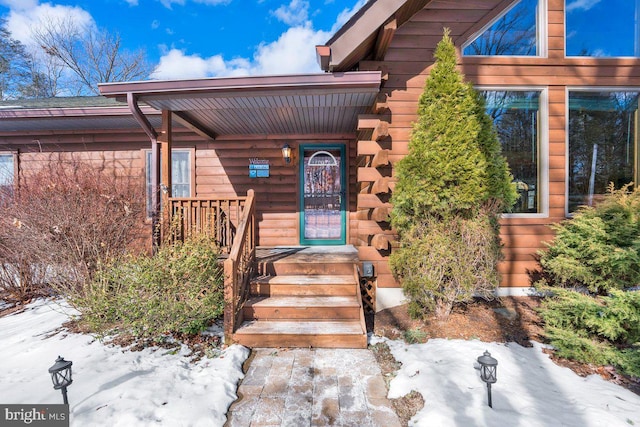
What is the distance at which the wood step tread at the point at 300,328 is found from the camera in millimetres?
2959

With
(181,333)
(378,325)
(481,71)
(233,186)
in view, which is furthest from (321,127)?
(181,333)

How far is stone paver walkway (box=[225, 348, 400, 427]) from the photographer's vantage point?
200cm

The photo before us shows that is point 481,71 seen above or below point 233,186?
above

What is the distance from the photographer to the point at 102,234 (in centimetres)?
359

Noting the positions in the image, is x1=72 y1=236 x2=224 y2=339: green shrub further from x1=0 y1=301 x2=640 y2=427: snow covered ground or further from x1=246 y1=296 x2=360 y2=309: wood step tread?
x1=246 y1=296 x2=360 y2=309: wood step tread

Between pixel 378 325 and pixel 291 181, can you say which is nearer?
pixel 378 325

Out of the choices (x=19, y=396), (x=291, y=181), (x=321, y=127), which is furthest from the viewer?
(x=291, y=181)

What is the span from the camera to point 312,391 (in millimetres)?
2287

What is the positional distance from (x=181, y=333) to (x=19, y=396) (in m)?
1.18

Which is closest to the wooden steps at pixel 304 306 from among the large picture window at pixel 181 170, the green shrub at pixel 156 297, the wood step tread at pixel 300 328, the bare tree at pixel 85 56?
the wood step tread at pixel 300 328

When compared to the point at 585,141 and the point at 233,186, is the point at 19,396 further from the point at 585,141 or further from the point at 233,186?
the point at 585,141

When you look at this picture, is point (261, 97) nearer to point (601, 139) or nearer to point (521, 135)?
point (521, 135)

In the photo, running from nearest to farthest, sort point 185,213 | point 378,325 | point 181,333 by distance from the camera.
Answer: point 181,333 → point 378,325 → point 185,213

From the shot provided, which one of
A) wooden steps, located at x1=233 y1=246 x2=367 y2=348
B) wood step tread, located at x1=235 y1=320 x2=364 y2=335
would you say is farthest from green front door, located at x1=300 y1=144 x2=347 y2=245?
wood step tread, located at x1=235 y1=320 x2=364 y2=335
